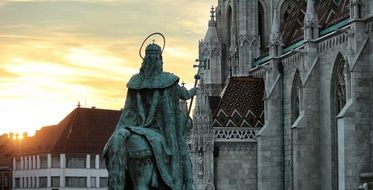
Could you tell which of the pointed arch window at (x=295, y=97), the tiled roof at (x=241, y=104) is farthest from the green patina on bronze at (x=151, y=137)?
the tiled roof at (x=241, y=104)

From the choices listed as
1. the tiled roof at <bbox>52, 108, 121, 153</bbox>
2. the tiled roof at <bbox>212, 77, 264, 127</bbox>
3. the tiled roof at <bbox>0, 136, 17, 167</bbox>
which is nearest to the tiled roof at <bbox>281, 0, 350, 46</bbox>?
the tiled roof at <bbox>212, 77, 264, 127</bbox>

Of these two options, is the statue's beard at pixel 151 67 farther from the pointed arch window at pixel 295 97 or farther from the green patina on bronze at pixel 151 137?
the pointed arch window at pixel 295 97

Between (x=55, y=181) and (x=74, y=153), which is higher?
(x=74, y=153)

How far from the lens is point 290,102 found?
1801 inches

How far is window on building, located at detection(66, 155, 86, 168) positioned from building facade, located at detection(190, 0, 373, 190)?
2581 centimetres

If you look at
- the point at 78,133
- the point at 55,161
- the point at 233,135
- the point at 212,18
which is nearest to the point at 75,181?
the point at 55,161

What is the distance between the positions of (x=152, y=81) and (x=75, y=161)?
69.4 meters

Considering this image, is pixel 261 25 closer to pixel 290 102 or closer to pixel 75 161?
pixel 290 102

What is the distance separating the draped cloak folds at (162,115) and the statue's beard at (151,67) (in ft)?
0.20

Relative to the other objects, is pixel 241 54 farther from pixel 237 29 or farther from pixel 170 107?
pixel 170 107

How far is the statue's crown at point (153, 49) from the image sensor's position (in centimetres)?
1147

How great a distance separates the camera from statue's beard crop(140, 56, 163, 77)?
37.2 feet

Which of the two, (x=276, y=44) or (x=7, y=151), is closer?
(x=276, y=44)

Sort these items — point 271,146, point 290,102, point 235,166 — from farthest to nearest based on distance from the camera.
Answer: point 235,166, point 271,146, point 290,102
